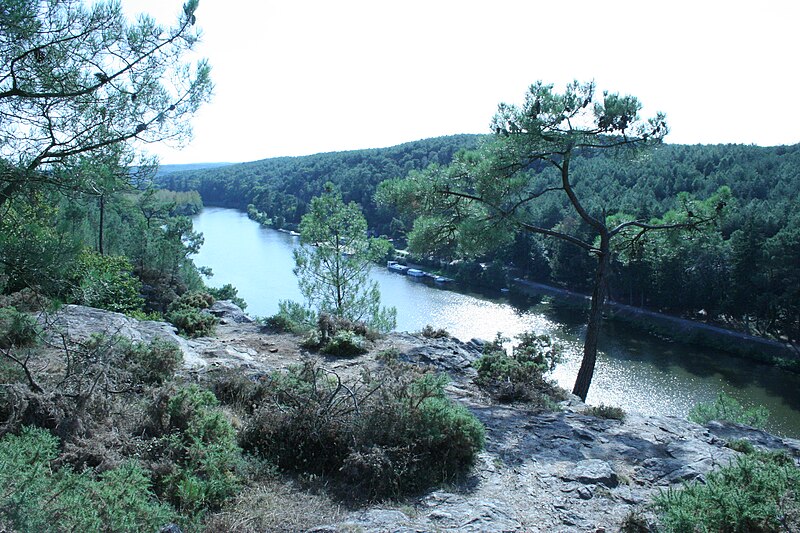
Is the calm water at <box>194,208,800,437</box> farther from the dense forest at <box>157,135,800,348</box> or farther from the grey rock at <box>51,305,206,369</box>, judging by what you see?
the grey rock at <box>51,305,206,369</box>

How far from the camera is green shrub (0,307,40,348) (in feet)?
18.8

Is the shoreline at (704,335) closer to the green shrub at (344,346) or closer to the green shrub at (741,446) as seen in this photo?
the green shrub at (741,446)

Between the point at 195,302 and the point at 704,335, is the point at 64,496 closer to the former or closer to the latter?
the point at 195,302

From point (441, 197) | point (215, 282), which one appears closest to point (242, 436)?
point (441, 197)

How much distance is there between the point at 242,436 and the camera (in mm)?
5035

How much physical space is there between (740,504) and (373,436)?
2765 millimetres

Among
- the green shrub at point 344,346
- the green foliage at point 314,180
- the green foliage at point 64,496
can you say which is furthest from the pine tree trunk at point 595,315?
the green foliage at point 314,180

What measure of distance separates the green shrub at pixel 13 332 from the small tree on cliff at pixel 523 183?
5.72 metres

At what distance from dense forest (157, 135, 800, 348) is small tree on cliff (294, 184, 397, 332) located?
2.32 m

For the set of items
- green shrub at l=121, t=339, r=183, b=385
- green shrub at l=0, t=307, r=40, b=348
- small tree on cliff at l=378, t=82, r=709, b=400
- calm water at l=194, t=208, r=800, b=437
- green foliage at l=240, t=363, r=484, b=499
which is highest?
small tree on cliff at l=378, t=82, r=709, b=400

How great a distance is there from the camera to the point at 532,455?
5422 mm

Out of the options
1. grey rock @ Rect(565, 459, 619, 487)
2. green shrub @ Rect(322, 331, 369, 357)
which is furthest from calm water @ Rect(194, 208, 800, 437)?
grey rock @ Rect(565, 459, 619, 487)

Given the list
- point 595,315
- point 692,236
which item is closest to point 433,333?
point 595,315

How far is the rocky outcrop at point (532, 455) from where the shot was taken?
4.07m
